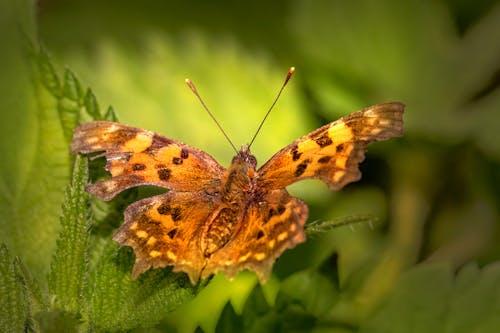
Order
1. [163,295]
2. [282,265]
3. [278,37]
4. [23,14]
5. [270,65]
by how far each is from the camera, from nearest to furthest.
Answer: [163,295] < [23,14] < [282,265] < [270,65] < [278,37]

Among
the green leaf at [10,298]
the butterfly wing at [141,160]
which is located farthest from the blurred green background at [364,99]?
the green leaf at [10,298]

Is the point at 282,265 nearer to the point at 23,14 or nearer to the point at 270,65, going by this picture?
the point at 270,65

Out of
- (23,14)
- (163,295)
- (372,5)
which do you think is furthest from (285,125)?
(163,295)

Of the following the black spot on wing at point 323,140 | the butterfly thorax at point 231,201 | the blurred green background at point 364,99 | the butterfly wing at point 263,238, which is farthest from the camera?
the blurred green background at point 364,99

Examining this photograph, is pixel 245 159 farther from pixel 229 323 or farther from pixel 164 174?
pixel 229 323

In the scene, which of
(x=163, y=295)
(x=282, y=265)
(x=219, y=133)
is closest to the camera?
(x=163, y=295)

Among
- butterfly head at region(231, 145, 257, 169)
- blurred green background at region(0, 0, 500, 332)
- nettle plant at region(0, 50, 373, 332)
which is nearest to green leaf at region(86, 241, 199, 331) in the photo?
nettle plant at region(0, 50, 373, 332)

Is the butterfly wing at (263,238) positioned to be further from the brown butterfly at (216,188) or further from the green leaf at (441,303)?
the green leaf at (441,303)
